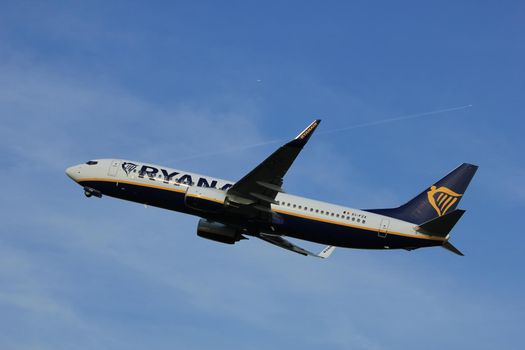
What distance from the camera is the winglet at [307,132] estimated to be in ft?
172

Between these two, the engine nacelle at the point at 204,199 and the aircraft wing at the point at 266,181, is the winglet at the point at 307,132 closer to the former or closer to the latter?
the aircraft wing at the point at 266,181

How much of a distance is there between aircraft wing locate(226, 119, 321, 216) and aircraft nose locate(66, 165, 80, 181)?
1571cm

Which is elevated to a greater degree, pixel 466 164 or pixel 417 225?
pixel 466 164

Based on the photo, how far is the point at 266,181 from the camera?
57875 millimetres

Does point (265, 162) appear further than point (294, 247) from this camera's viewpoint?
No

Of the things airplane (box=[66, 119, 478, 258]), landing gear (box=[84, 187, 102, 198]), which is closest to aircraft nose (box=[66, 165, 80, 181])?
airplane (box=[66, 119, 478, 258])

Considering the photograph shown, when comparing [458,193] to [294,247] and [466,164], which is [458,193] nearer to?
[466,164]

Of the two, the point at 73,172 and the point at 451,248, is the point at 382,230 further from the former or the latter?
the point at 73,172

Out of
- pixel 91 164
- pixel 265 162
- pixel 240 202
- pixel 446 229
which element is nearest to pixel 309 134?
pixel 265 162

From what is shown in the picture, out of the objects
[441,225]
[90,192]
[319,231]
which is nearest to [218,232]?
[319,231]

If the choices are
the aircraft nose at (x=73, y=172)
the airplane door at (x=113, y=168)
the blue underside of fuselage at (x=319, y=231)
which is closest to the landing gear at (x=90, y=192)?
the aircraft nose at (x=73, y=172)

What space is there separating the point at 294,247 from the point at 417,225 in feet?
39.7

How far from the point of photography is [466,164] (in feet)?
216

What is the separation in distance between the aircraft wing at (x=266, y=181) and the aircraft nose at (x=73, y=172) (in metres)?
15.7
